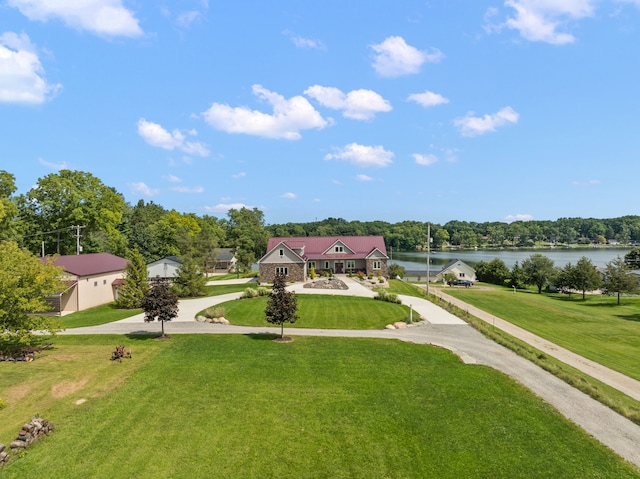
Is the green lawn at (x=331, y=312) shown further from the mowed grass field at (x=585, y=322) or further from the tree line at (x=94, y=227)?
the tree line at (x=94, y=227)

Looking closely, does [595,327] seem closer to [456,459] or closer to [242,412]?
[456,459]

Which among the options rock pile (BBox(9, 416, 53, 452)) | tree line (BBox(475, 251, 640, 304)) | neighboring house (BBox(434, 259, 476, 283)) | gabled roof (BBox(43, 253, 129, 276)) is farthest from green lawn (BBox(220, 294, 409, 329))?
neighboring house (BBox(434, 259, 476, 283))

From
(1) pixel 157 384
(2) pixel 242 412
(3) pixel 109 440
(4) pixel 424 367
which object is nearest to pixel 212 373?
(1) pixel 157 384

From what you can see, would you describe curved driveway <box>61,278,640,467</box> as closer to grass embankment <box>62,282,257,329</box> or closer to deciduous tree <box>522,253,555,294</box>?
grass embankment <box>62,282,257,329</box>

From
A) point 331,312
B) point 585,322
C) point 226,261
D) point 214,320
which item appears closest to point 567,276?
point 585,322

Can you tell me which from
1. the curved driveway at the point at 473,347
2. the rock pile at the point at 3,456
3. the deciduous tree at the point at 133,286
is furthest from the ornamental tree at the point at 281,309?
the deciduous tree at the point at 133,286

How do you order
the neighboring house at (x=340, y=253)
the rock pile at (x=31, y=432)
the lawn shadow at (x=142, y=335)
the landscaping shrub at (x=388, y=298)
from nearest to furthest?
the rock pile at (x=31, y=432) < the lawn shadow at (x=142, y=335) < the landscaping shrub at (x=388, y=298) < the neighboring house at (x=340, y=253)

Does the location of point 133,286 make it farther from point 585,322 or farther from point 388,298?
point 585,322
